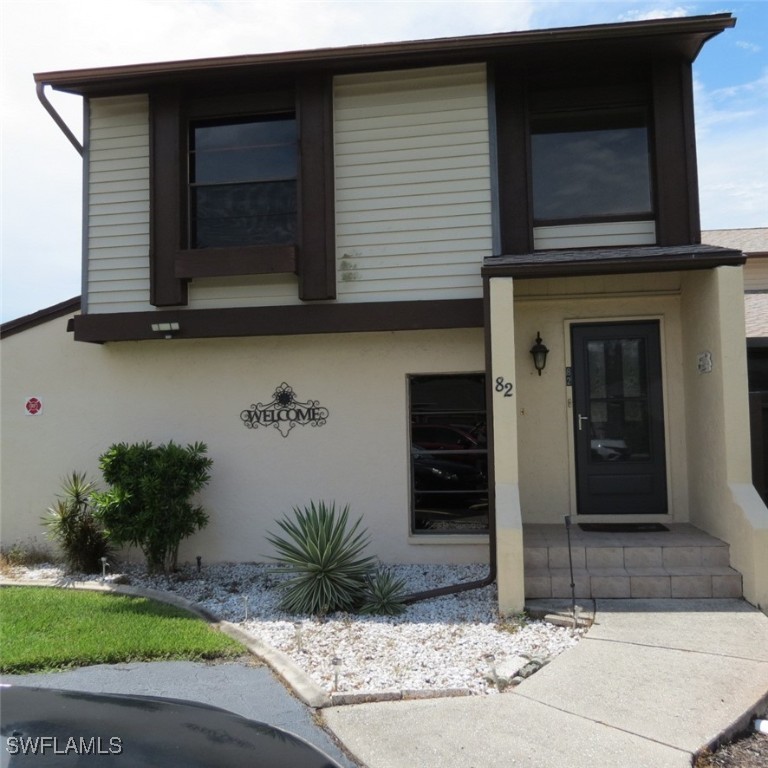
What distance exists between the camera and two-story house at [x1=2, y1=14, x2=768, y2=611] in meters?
7.32

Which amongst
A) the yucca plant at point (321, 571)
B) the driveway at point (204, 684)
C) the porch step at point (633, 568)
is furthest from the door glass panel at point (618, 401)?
the driveway at point (204, 684)

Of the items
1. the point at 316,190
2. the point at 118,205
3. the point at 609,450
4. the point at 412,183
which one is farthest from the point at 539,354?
the point at 118,205

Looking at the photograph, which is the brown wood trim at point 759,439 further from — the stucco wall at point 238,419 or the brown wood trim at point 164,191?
the brown wood trim at point 164,191

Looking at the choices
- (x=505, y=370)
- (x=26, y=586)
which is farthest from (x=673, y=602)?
(x=26, y=586)

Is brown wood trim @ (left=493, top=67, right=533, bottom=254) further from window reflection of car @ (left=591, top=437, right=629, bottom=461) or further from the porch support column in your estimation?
window reflection of car @ (left=591, top=437, right=629, bottom=461)

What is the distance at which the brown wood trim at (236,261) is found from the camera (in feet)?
24.5

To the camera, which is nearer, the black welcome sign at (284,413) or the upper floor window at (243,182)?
the black welcome sign at (284,413)

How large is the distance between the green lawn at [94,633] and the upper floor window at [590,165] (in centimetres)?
562

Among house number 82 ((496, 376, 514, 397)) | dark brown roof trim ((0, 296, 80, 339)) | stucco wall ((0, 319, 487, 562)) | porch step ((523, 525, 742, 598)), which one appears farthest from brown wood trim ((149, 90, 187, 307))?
porch step ((523, 525, 742, 598))

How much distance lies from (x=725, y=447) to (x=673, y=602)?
1520mm

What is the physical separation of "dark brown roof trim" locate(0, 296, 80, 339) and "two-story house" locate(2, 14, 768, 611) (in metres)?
0.44

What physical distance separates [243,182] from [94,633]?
521 cm

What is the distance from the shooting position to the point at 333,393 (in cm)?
774

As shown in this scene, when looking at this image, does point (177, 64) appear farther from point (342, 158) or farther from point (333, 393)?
point (333, 393)
